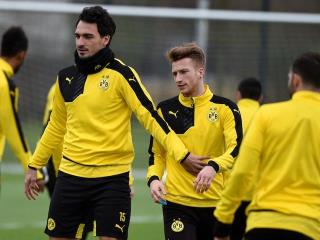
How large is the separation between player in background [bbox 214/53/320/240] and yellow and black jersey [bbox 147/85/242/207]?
64.7 inches

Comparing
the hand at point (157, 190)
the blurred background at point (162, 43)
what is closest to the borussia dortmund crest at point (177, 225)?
the hand at point (157, 190)

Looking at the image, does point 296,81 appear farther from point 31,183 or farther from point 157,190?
point 31,183

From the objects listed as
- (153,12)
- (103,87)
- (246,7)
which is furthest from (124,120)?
(246,7)

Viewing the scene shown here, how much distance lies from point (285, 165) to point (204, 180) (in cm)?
149

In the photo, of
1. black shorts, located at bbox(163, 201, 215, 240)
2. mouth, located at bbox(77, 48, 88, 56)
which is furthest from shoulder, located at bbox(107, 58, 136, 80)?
black shorts, located at bbox(163, 201, 215, 240)

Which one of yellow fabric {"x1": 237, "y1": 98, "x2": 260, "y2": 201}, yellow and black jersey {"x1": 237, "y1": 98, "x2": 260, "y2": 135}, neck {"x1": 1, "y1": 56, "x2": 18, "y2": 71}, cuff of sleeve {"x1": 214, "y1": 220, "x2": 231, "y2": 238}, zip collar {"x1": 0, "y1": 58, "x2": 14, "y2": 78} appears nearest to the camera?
cuff of sleeve {"x1": 214, "y1": 220, "x2": 231, "y2": 238}

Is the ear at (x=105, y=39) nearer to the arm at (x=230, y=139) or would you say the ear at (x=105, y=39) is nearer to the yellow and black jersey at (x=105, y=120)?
the yellow and black jersey at (x=105, y=120)

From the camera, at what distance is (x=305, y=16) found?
19.0 metres

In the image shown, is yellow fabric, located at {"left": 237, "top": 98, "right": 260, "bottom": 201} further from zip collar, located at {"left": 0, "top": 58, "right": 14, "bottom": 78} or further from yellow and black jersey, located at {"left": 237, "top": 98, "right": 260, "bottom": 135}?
zip collar, located at {"left": 0, "top": 58, "right": 14, "bottom": 78}

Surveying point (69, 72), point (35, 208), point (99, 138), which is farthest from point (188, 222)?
point (35, 208)

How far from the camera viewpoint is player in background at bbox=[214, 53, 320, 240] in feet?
19.6

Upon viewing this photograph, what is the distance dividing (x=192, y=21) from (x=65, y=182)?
11.6m

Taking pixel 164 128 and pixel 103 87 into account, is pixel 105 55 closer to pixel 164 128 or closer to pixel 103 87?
pixel 103 87

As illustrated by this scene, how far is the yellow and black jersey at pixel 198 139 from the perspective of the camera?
7816 millimetres
